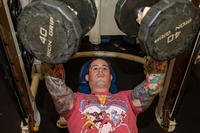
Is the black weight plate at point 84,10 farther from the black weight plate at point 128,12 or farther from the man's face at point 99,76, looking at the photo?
the man's face at point 99,76

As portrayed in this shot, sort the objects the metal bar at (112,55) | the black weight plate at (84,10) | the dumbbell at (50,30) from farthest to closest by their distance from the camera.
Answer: the metal bar at (112,55), the black weight plate at (84,10), the dumbbell at (50,30)

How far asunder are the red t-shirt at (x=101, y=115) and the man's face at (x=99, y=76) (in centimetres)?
6

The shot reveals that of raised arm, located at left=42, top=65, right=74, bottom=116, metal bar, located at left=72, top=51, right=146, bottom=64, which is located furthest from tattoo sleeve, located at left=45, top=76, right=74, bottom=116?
metal bar, located at left=72, top=51, right=146, bottom=64

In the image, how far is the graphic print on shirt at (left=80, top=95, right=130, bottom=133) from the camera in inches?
70.6

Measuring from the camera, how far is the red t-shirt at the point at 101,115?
70.6 inches

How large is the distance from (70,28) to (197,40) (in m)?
0.85

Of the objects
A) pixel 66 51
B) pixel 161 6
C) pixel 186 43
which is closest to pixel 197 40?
pixel 186 43

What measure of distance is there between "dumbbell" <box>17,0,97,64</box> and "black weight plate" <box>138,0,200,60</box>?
27cm

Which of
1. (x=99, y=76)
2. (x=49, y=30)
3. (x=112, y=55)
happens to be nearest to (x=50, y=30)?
(x=49, y=30)

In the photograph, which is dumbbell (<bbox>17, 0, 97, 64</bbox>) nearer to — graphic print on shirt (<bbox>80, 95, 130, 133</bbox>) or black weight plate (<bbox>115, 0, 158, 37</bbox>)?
black weight plate (<bbox>115, 0, 158, 37</bbox>)

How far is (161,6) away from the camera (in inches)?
49.4

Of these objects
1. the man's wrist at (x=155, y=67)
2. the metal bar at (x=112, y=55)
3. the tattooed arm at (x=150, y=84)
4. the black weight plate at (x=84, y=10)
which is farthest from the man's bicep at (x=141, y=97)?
the metal bar at (x=112, y=55)

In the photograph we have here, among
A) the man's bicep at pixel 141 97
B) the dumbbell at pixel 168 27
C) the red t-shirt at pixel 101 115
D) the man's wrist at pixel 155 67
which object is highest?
the dumbbell at pixel 168 27

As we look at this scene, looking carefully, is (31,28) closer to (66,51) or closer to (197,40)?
(66,51)
